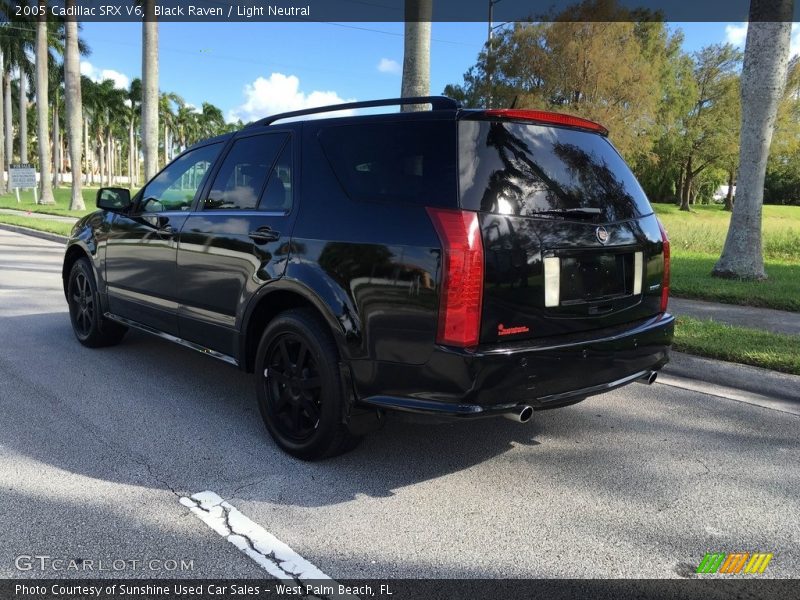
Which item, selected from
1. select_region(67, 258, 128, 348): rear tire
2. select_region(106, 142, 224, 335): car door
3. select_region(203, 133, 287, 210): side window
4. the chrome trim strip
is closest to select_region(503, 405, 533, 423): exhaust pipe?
the chrome trim strip

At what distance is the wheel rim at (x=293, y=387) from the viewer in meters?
3.56

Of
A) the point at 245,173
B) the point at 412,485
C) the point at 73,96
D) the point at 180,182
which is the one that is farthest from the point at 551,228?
the point at 73,96

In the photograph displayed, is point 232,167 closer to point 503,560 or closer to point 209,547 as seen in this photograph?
point 209,547

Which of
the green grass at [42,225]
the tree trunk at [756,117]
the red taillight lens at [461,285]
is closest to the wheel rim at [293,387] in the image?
the red taillight lens at [461,285]

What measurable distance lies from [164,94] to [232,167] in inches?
3121

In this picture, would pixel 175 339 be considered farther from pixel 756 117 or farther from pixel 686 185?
pixel 686 185

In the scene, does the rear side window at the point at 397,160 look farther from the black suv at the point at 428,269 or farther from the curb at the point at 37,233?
the curb at the point at 37,233

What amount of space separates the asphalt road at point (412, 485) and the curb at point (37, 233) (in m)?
12.4

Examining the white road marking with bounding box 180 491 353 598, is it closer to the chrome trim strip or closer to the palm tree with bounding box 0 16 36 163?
the chrome trim strip

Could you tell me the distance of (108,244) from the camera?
18.1 ft

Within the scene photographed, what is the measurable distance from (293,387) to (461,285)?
4.27 ft

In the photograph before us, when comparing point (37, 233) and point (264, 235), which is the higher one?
point (264, 235)

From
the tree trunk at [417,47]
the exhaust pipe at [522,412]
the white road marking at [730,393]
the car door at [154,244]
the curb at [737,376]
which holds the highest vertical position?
the tree trunk at [417,47]

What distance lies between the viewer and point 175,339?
470 centimetres
